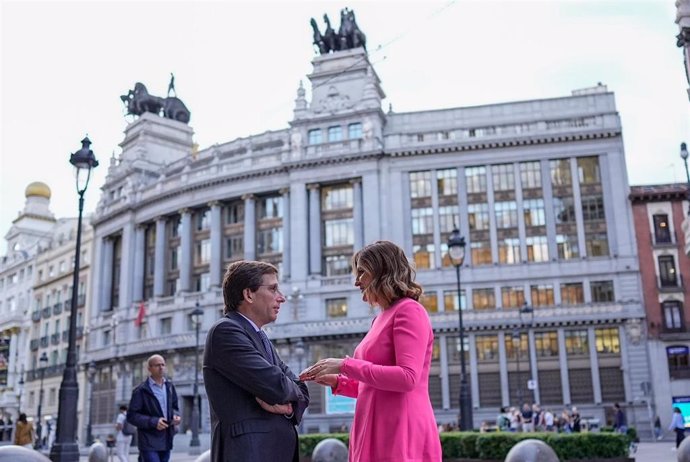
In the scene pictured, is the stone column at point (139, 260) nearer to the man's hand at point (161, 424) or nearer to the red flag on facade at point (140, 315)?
the red flag on facade at point (140, 315)

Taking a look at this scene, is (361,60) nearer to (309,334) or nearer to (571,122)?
(571,122)

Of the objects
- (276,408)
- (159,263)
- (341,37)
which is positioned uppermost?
(341,37)

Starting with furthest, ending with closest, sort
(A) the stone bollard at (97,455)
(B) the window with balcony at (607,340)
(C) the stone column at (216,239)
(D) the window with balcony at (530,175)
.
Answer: (C) the stone column at (216,239), (D) the window with balcony at (530,175), (B) the window with balcony at (607,340), (A) the stone bollard at (97,455)

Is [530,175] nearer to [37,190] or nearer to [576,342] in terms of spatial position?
[576,342]

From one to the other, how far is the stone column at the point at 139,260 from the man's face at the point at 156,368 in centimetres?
6349

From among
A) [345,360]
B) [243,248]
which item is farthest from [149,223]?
[345,360]

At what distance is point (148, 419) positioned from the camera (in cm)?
899

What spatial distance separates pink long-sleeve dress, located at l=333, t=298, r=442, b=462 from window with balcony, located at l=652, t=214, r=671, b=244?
54018mm

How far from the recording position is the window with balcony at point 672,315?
50906 millimetres

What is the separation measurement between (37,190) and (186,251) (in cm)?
4317

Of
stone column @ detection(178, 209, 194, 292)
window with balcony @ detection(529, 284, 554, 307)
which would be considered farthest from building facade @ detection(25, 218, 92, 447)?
window with balcony @ detection(529, 284, 554, 307)

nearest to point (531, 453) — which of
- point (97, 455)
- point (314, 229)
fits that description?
point (97, 455)

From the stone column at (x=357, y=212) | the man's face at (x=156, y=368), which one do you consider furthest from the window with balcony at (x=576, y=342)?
the man's face at (x=156, y=368)

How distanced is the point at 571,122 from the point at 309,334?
27.7 meters
